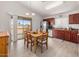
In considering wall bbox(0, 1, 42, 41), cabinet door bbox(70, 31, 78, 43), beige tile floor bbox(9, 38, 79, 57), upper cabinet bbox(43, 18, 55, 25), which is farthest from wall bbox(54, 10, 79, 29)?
wall bbox(0, 1, 42, 41)

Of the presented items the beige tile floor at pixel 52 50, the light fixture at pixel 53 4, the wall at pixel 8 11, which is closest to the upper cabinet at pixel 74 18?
the light fixture at pixel 53 4

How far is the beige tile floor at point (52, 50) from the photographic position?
3645 mm

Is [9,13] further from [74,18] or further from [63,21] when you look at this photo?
[74,18]

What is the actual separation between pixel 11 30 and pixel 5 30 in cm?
23

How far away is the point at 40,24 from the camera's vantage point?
147 inches

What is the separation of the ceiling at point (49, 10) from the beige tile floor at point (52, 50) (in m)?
1.08

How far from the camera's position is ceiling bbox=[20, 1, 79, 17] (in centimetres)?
368

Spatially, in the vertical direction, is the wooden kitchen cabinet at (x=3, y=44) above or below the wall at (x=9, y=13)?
below

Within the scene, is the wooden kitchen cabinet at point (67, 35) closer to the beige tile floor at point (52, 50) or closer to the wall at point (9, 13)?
the beige tile floor at point (52, 50)

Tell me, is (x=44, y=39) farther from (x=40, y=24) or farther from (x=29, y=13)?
(x=29, y=13)

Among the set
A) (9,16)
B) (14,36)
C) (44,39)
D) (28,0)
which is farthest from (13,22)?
(44,39)

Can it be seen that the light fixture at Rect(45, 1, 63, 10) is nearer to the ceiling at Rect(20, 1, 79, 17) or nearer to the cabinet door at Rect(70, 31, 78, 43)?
the ceiling at Rect(20, 1, 79, 17)

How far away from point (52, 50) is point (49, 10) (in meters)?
1.59

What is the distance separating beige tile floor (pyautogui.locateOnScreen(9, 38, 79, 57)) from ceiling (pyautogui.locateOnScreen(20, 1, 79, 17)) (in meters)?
1.08
